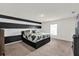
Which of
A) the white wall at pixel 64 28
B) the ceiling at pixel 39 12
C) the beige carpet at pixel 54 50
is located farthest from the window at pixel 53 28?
the beige carpet at pixel 54 50

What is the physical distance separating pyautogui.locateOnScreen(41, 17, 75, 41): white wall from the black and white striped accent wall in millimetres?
292

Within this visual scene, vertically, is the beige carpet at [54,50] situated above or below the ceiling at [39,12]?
below

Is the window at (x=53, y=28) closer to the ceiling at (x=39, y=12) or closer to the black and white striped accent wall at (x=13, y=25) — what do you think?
the ceiling at (x=39, y=12)

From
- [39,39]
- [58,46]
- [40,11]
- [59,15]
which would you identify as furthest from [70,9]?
[39,39]

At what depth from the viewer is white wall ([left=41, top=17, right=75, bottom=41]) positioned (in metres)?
2.20

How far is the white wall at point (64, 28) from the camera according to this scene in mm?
2199

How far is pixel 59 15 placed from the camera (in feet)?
8.48

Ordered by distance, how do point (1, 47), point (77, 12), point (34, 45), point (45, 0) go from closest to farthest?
point (45, 0)
point (77, 12)
point (1, 47)
point (34, 45)

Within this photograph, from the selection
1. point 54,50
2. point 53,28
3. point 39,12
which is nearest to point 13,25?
point 39,12

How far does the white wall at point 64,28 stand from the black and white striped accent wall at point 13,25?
29 centimetres

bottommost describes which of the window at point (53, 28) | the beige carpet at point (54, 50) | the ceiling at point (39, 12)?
the beige carpet at point (54, 50)

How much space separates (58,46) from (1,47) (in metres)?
1.94

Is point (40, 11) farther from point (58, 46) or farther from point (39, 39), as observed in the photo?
point (39, 39)

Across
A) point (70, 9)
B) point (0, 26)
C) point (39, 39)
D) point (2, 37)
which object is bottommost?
point (39, 39)
